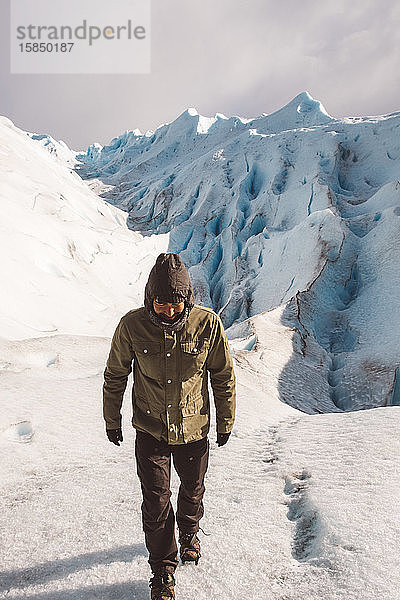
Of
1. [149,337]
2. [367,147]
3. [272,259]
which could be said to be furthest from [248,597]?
[367,147]

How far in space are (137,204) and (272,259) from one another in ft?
90.7

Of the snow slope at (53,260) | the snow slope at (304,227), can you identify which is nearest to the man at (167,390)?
the snow slope at (304,227)

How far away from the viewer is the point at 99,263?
20469mm

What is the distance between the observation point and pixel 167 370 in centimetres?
226

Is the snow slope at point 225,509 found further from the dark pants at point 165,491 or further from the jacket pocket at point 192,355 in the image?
the jacket pocket at point 192,355

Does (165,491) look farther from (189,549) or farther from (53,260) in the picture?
(53,260)

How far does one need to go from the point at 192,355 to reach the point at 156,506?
2.88 feet

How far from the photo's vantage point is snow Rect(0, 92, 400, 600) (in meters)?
2.54

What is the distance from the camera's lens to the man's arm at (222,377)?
2.35m

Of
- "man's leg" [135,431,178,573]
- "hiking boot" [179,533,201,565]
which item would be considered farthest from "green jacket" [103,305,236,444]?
"hiking boot" [179,533,201,565]

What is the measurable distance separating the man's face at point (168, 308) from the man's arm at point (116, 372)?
0.26 metres

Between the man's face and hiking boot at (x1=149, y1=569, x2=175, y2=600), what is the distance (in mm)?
1450

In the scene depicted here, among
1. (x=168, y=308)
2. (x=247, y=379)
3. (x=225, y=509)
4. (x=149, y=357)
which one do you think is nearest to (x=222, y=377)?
(x=149, y=357)

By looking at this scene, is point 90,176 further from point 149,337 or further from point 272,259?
point 149,337
